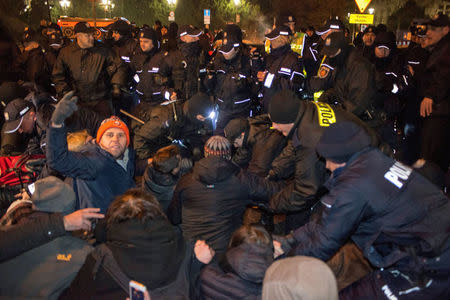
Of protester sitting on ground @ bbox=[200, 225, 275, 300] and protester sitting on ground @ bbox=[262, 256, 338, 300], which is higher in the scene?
protester sitting on ground @ bbox=[262, 256, 338, 300]

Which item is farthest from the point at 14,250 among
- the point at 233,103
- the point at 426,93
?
the point at 426,93

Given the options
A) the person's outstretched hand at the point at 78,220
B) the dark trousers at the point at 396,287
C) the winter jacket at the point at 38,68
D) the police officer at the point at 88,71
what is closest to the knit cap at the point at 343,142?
the dark trousers at the point at 396,287

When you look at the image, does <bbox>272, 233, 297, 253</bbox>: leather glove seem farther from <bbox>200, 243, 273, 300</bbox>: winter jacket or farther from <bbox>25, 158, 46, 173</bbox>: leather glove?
<bbox>25, 158, 46, 173</bbox>: leather glove

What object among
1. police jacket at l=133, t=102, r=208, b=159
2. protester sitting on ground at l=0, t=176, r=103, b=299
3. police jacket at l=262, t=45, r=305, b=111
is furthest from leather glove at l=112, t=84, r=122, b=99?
protester sitting on ground at l=0, t=176, r=103, b=299

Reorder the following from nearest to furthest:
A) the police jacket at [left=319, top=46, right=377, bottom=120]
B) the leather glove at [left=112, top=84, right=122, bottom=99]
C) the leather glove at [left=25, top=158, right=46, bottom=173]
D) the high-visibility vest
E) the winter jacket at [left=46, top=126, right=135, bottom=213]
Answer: the winter jacket at [left=46, top=126, right=135, bottom=213]
the leather glove at [left=25, top=158, right=46, bottom=173]
the police jacket at [left=319, top=46, right=377, bottom=120]
the leather glove at [left=112, top=84, right=122, bottom=99]
the high-visibility vest

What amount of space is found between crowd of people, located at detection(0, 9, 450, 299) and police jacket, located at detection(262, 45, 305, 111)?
25 millimetres

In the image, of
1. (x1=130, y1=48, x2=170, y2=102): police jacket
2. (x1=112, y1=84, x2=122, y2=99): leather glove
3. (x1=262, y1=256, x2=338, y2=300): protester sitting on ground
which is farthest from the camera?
(x1=130, y1=48, x2=170, y2=102): police jacket

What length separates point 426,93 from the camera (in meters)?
5.78

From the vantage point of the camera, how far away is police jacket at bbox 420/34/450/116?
5590 millimetres

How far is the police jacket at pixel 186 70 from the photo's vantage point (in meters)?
7.57

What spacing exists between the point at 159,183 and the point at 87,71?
157 inches

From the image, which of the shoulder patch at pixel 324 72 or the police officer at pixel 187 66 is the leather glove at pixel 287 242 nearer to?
the shoulder patch at pixel 324 72

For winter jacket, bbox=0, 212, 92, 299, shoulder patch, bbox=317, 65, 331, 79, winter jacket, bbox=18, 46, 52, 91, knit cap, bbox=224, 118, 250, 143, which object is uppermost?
winter jacket, bbox=0, 212, 92, 299

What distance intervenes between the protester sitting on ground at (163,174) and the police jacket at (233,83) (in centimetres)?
306
